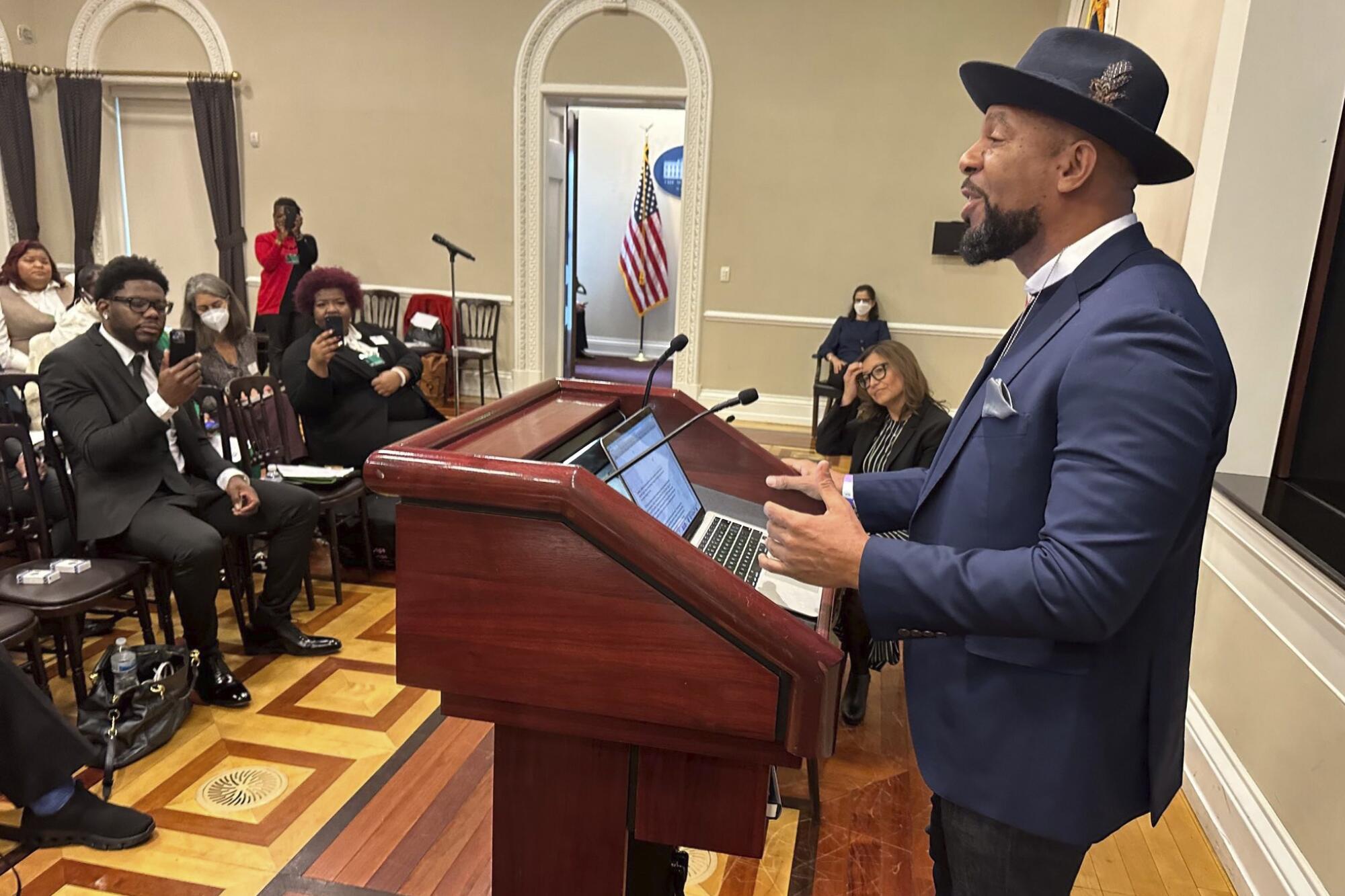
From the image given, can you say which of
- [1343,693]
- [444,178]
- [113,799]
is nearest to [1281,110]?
[1343,693]

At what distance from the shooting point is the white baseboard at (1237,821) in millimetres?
1814

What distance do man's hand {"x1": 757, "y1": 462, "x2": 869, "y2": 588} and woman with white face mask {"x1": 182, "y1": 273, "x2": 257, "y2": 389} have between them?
3.39 meters

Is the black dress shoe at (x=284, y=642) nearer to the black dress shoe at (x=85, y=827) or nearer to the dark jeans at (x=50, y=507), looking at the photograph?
the dark jeans at (x=50, y=507)

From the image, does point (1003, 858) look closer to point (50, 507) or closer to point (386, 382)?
point (50, 507)

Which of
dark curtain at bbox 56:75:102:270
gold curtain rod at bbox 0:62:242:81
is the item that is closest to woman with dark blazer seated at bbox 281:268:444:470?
gold curtain rod at bbox 0:62:242:81

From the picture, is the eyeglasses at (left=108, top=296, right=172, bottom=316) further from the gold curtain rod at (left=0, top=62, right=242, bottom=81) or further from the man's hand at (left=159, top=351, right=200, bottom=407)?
the gold curtain rod at (left=0, top=62, right=242, bottom=81)

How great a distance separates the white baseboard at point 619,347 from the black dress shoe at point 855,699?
23.4ft

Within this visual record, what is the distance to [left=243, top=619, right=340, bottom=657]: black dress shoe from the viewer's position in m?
3.01

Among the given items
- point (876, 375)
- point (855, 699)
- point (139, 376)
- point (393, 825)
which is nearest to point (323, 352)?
point (139, 376)

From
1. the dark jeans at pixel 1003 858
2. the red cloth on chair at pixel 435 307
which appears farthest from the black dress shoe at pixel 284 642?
the red cloth on chair at pixel 435 307

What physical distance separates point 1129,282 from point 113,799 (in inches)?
98.6

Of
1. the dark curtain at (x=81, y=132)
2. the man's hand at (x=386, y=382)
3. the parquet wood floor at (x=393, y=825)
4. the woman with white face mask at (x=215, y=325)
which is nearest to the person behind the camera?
the parquet wood floor at (x=393, y=825)

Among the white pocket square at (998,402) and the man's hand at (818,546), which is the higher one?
the white pocket square at (998,402)

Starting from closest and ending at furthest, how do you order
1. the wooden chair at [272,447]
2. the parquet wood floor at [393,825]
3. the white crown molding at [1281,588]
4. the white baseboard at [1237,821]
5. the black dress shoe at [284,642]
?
the white crown molding at [1281,588] → the white baseboard at [1237,821] → the parquet wood floor at [393,825] → the black dress shoe at [284,642] → the wooden chair at [272,447]
